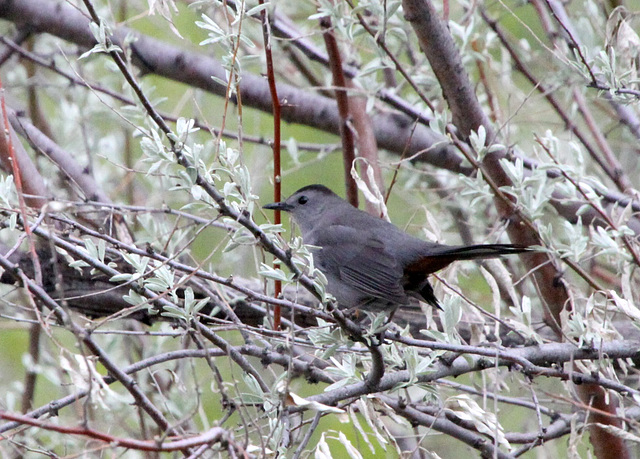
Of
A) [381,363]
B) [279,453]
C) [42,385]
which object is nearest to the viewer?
[279,453]

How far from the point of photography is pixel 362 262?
3.80m

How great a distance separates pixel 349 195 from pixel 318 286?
71.4 inches

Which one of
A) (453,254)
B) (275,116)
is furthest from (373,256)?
(275,116)

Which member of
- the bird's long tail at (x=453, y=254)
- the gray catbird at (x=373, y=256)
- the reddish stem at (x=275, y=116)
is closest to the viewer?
the reddish stem at (x=275, y=116)

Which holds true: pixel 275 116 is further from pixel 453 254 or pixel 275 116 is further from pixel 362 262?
pixel 362 262

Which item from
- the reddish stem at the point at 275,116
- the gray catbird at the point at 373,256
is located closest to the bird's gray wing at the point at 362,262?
the gray catbird at the point at 373,256

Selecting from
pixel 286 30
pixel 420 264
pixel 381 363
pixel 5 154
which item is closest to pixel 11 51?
pixel 5 154

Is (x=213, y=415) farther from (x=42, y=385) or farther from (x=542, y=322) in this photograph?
(x=542, y=322)

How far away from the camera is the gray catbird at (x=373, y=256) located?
3.36m

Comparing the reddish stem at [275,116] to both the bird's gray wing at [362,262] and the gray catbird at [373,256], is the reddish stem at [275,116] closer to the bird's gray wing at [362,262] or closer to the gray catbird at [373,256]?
the gray catbird at [373,256]

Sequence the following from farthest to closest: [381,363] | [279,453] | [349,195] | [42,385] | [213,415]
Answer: [42,385], [213,415], [349,195], [381,363], [279,453]

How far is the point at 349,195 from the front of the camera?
164 inches

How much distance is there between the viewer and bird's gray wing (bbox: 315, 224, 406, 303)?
11.3 feet

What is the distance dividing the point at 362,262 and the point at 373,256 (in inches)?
2.6
